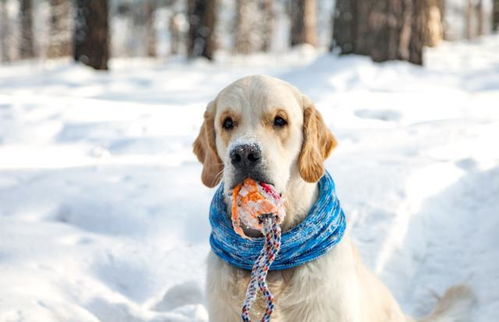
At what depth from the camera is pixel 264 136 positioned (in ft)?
8.14

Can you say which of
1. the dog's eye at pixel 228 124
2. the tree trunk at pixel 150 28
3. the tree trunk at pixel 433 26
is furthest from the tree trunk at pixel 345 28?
the tree trunk at pixel 150 28

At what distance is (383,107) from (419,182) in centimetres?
198

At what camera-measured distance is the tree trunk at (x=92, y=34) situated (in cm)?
952

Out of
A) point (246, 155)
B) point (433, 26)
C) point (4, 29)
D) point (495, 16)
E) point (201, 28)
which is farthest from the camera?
point (4, 29)

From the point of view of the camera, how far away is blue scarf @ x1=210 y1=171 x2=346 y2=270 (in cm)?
254

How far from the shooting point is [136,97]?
745 cm

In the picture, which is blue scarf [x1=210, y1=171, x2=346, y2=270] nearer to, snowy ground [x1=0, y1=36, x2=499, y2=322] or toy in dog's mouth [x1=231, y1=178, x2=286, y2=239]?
toy in dog's mouth [x1=231, y1=178, x2=286, y2=239]

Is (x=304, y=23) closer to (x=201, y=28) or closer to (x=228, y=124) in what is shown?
(x=201, y=28)

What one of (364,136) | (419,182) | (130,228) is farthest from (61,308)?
(364,136)

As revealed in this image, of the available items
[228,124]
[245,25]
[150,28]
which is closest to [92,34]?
[228,124]

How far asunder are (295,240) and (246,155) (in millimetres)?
485

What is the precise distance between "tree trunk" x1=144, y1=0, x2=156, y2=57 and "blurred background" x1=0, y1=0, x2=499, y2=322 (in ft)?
64.0

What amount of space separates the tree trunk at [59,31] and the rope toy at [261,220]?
60.7 feet

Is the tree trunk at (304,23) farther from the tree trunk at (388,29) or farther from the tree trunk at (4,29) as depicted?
the tree trunk at (4,29)
